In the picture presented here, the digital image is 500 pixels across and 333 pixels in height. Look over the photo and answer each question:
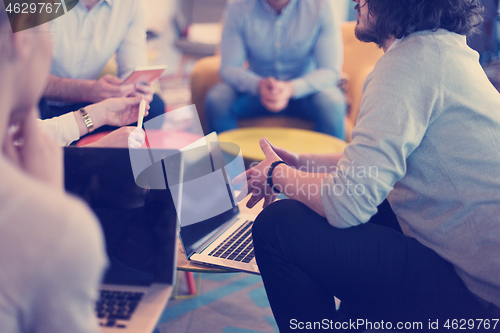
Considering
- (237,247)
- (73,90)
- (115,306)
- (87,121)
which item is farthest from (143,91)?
(115,306)

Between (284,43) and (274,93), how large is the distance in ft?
1.13

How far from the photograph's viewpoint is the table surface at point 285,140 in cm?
164

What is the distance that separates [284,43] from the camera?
2059mm

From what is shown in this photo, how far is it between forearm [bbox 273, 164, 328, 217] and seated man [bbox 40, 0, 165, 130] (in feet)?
1.25

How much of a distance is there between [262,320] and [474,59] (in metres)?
0.90

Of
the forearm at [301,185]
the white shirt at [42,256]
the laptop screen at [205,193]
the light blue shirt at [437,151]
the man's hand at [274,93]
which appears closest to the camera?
the white shirt at [42,256]

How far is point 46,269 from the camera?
38 cm

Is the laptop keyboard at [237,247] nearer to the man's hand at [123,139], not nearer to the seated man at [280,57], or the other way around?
the man's hand at [123,139]

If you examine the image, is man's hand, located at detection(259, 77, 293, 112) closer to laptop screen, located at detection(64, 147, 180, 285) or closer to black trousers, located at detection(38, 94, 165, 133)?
black trousers, located at detection(38, 94, 165, 133)

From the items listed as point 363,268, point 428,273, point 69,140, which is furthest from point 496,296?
point 69,140

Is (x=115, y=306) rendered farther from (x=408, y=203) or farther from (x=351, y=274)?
(x=408, y=203)

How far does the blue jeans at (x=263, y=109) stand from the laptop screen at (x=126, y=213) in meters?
1.37

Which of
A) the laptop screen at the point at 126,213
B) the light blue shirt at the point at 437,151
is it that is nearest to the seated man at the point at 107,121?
the laptop screen at the point at 126,213

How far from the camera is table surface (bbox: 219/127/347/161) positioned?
164 centimetres
